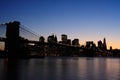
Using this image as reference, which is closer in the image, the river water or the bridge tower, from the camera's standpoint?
the river water

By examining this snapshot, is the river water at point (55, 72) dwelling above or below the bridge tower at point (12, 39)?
below

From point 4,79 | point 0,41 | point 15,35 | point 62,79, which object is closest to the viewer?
point 4,79

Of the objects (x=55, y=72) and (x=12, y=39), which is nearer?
(x=55, y=72)

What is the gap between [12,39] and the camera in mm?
72625

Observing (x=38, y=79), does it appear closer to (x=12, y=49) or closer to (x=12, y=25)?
(x=12, y=49)

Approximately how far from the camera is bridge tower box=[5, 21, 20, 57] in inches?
2835

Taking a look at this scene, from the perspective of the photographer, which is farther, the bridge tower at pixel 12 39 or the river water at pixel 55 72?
the bridge tower at pixel 12 39

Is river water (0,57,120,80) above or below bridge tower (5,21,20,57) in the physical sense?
below

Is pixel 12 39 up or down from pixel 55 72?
up

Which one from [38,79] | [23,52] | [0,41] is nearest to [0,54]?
[23,52]

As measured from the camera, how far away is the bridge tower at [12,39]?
72000 millimetres

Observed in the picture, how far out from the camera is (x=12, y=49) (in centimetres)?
7194

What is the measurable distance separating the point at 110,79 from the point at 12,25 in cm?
5544

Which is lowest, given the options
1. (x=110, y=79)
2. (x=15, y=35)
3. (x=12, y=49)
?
(x=110, y=79)
